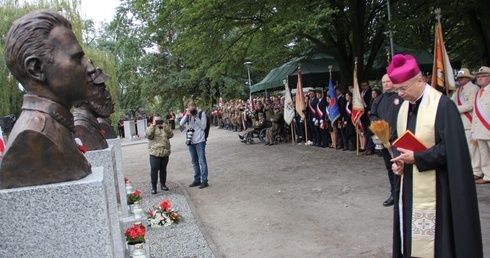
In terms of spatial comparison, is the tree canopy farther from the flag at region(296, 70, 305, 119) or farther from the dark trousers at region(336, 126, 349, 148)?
the dark trousers at region(336, 126, 349, 148)

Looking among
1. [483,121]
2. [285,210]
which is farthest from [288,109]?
[285,210]

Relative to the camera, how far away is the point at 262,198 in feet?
27.2

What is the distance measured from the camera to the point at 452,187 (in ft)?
10.7

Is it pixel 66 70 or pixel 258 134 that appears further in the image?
pixel 258 134

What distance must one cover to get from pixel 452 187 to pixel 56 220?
279 centimetres

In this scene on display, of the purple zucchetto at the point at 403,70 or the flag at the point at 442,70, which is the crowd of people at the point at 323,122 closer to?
the flag at the point at 442,70

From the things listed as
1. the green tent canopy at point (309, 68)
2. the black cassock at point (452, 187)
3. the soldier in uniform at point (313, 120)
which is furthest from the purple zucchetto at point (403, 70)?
the green tent canopy at point (309, 68)

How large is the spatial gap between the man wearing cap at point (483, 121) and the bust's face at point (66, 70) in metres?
7.15

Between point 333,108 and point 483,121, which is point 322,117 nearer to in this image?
point 333,108

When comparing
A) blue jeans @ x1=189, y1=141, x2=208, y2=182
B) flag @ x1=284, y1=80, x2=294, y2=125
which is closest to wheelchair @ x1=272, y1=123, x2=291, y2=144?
flag @ x1=284, y1=80, x2=294, y2=125

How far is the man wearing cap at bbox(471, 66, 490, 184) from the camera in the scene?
24.8ft

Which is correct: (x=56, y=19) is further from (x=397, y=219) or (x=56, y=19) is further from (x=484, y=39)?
(x=484, y=39)

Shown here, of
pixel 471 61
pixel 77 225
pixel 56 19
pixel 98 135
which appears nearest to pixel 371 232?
pixel 98 135

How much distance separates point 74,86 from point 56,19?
1.36 feet
